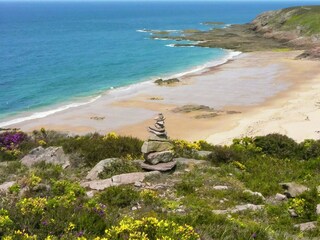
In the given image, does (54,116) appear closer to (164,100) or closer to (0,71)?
(164,100)

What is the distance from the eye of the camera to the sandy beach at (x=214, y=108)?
28.3m

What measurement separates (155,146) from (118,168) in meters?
1.51

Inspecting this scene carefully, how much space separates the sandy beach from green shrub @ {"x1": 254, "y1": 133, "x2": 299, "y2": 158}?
6231 mm

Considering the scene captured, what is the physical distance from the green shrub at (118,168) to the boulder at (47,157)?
2163 mm

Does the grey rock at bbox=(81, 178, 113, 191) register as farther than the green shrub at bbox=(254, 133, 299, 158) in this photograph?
No

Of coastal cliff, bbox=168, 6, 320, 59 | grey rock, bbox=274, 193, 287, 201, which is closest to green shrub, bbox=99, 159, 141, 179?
grey rock, bbox=274, 193, 287, 201

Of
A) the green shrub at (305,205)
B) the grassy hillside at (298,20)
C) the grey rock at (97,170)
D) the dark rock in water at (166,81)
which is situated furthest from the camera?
the grassy hillside at (298,20)

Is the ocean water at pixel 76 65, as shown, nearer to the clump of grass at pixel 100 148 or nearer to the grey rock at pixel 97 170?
the clump of grass at pixel 100 148

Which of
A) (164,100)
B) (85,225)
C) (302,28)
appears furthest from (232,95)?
(302,28)

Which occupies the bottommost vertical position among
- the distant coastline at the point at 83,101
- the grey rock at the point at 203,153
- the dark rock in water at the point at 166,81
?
the distant coastline at the point at 83,101

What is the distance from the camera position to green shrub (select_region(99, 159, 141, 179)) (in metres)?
13.6

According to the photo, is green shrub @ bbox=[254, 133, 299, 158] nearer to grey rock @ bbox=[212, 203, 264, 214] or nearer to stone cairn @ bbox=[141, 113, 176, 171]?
stone cairn @ bbox=[141, 113, 176, 171]

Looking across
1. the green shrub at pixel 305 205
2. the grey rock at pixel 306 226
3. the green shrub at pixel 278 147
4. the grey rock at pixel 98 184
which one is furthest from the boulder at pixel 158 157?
the green shrub at pixel 278 147

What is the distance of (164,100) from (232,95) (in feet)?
22.7
